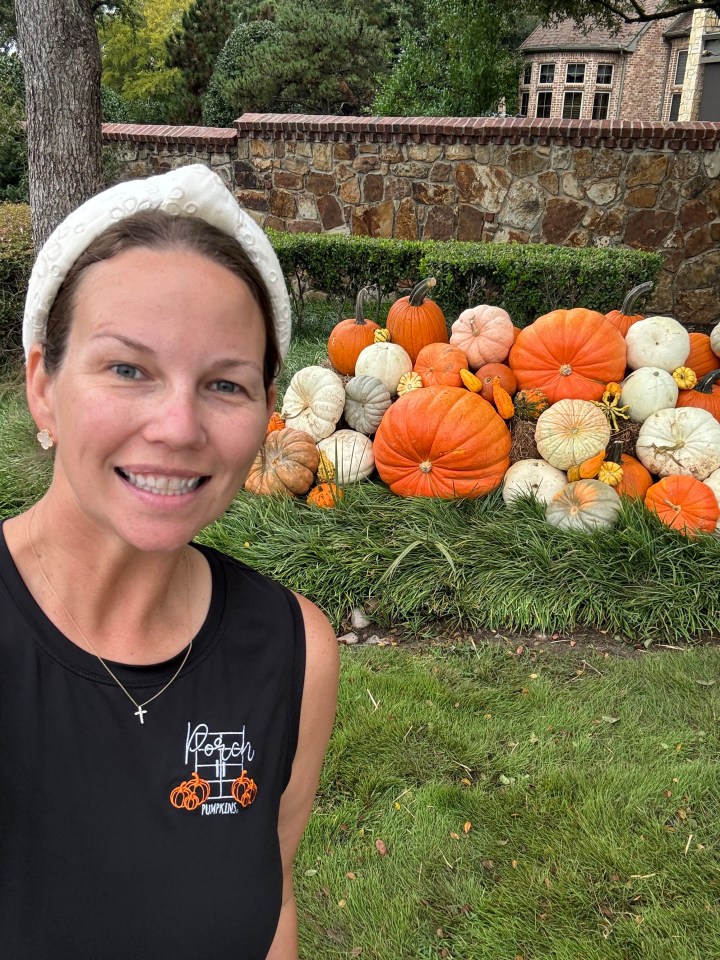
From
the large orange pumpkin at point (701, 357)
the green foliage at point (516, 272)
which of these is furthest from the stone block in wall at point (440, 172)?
the large orange pumpkin at point (701, 357)

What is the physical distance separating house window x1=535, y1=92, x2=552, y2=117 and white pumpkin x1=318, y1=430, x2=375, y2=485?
3362cm

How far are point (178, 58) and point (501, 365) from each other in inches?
781

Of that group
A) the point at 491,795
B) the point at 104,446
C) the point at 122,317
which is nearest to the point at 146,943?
the point at 104,446

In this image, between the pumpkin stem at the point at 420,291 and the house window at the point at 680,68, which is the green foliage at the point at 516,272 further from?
the house window at the point at 680,68

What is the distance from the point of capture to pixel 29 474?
4.96m

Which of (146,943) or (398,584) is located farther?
(398,584)

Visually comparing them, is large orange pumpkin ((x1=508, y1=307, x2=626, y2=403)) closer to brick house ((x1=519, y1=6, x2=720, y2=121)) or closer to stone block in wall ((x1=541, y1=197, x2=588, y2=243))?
stone block in wall ((x1=541, y1=197, x2=588, y2=243))

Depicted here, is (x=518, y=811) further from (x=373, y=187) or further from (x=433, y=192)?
(x=373, y=187)

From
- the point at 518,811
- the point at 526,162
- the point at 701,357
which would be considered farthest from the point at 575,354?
the point at 526,162

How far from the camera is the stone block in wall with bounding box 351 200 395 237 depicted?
9961 mm

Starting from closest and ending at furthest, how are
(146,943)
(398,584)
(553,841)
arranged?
(146,943), (553,841), (398,584)

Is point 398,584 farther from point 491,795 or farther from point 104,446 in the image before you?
point 104,446

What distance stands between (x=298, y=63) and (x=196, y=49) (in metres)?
4.50

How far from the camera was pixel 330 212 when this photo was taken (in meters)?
10.1
